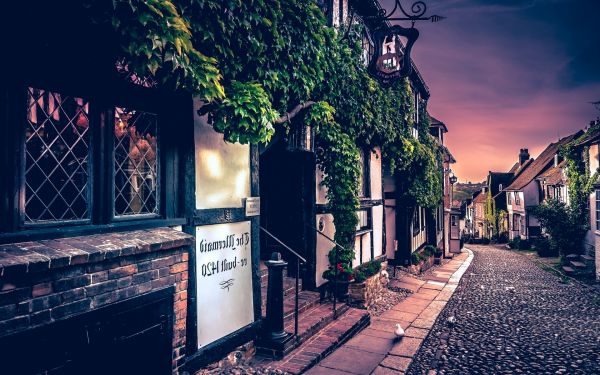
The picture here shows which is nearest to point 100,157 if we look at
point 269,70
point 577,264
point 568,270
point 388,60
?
point 269,70

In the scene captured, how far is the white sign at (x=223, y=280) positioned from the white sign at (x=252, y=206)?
0.15 meters

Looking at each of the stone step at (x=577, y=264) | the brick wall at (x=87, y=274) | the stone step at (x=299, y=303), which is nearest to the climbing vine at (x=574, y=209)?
the stone step at (x=577, y=264)

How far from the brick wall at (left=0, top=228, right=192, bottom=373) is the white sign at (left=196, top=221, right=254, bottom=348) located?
1.24ft

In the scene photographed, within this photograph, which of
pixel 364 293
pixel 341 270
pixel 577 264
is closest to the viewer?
pixel 341 270

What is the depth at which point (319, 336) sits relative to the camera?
6340 millimetres

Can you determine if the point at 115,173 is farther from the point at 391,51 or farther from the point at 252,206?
the point at 391,51

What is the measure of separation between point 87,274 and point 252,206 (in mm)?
2576

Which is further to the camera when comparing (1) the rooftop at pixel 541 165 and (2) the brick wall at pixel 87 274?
(1) the rooftop at pixel 541 165

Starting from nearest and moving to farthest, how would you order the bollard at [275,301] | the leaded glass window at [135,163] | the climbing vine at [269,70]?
the climbing vine at [269,70]
the leaded glass window at [135,163]
the bollard at [275,301]

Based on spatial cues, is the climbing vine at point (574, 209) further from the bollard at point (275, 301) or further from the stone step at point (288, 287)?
the bollard at point (275, 301)

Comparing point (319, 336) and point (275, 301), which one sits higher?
point (275, 301)

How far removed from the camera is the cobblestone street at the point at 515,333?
615 cm

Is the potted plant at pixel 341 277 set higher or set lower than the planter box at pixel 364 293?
higher

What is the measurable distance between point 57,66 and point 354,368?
502cm
